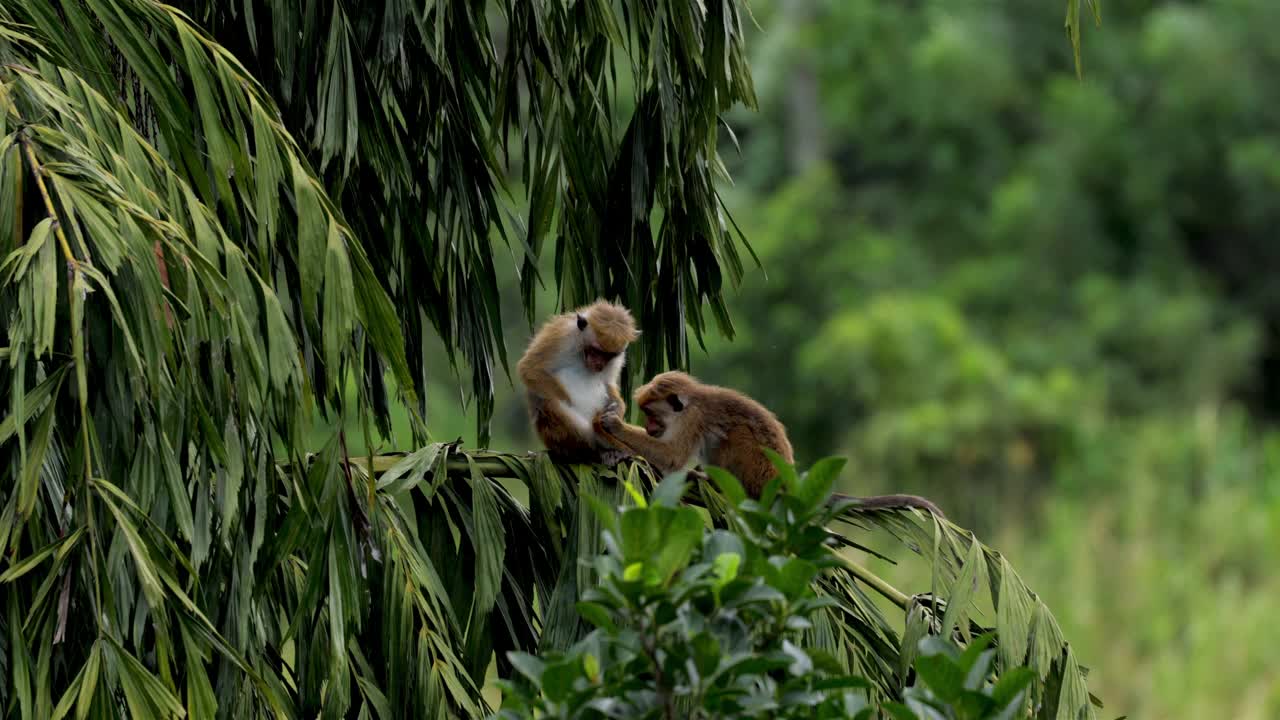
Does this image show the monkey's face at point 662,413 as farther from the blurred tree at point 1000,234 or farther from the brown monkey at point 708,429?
the blurred tree at point 1000,234

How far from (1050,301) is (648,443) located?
12554 millimetres

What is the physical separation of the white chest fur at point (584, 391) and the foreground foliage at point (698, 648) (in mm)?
1551

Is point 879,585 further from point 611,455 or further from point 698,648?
point 698,648

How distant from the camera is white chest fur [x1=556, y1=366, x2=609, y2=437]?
3.40 m

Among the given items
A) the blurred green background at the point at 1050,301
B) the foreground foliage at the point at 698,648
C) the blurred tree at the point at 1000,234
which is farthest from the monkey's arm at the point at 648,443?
the blurred tree at the point at 1000,234

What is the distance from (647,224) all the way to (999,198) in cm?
1296

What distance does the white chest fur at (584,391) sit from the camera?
11.1ft

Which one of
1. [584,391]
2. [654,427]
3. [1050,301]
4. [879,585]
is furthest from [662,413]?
[1050,301]

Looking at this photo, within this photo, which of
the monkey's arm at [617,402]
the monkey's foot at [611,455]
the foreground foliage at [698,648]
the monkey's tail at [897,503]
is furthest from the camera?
the monkey's arm at [617,402]

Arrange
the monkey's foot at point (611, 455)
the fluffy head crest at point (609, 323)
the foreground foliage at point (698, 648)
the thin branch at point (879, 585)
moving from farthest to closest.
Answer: the fluffy head crest at point (609, 323) < the monkey's foot at point (611, 455) < the thin branch at point (879, 585) < the foreground foliage at point (698, 648)

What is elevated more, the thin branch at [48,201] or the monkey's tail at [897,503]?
the thin branch at [48,201]

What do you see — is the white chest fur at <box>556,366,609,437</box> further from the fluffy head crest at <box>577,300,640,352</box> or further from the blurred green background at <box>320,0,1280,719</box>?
the blurred green background at <box>320,0,1280,719</box>

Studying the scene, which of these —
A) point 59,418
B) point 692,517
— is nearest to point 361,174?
point 59,418

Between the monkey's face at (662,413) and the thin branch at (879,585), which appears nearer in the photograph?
the thin branch at (879,585)
